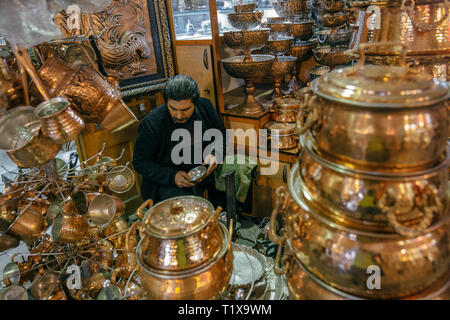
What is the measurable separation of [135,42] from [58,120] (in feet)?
5.20

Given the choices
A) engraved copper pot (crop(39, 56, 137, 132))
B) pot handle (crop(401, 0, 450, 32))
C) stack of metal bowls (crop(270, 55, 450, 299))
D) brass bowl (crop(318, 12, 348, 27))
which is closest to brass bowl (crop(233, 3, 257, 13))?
brass bowl (crop(318, 12, 348, 27))

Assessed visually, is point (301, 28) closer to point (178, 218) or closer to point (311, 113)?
point (311, 113)

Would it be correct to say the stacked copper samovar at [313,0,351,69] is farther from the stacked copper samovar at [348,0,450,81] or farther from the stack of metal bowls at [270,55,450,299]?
the stack of metal bowls at [270,55,450,299]

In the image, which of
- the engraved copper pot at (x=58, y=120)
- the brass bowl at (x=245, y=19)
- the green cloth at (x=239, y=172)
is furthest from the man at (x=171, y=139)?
the engraved copper pot at (x=58, y=120)

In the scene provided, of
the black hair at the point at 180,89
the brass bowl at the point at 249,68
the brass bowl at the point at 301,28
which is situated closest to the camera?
the black hair at the point at 180,89

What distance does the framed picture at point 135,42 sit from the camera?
2010 mm

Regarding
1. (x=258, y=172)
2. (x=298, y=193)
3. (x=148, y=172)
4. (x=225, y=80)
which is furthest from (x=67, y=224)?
(x=225, y=80)

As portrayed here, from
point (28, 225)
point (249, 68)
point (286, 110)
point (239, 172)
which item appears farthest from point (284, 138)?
point (28, 225)

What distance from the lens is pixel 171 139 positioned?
2.03m

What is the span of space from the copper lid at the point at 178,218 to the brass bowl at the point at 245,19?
1.54 metres

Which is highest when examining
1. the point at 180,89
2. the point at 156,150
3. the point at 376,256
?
the point at 180,89

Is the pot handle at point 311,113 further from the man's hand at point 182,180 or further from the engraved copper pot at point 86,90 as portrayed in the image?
the man's hand at point 182,180

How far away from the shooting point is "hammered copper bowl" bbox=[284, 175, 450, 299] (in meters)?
0.64
